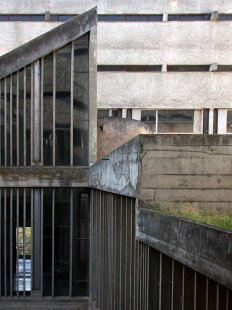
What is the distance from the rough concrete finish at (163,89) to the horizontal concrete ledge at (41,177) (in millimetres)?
10596

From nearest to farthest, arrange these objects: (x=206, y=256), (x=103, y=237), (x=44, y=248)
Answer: (x=206, y=256) < (x=103, y=237) < (x=44, y=248)

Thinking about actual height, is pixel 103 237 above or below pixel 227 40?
below

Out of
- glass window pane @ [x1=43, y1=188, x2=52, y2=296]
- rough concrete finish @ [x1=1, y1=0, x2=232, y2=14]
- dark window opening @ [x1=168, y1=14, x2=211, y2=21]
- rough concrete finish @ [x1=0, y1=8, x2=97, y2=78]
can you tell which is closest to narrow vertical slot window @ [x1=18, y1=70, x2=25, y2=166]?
rough concrete finish @ [x1=0, y1=8, x2=97, y2=78]

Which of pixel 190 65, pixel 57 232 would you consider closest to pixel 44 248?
pixel 57 232

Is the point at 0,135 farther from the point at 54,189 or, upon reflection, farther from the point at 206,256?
the point at 206,256

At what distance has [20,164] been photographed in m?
12.7

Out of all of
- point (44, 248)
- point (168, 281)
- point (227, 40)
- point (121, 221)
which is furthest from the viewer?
point (227, 40)

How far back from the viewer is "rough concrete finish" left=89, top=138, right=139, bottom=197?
20.1ft

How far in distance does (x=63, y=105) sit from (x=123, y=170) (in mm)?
6633

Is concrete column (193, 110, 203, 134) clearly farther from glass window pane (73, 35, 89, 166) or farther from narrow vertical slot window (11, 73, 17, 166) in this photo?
narrow vertical slot window (11, 73, 17, 166)

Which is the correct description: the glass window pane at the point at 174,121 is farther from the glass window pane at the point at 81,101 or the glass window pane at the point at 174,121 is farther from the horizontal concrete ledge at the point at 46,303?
the horizontal concrete ledge at the point at 46,303

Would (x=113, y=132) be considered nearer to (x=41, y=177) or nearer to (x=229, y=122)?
(x=41, y=177)

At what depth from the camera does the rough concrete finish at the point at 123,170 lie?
611 centimetres

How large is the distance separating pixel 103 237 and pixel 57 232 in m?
3.42
